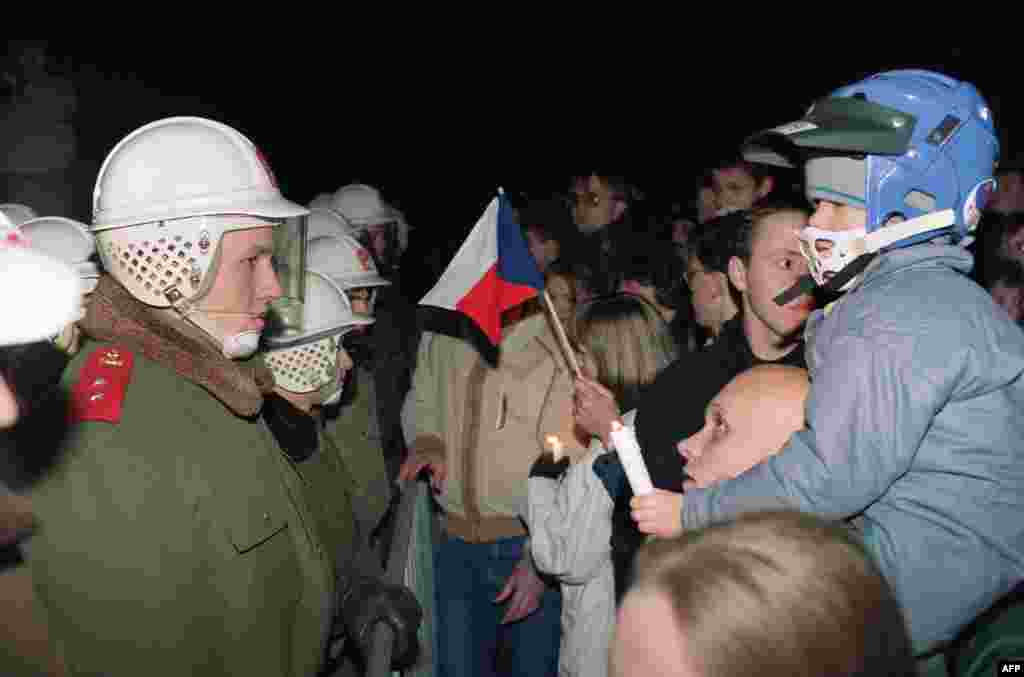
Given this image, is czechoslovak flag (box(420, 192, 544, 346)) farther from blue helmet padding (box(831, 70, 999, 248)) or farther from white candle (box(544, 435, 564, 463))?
blue helmet padding (box(831, 70, 999, 248))

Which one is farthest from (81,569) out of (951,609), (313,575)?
(951,609)

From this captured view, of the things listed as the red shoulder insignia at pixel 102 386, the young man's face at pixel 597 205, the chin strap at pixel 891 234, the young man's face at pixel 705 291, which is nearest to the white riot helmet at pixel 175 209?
the red shoulder insignia at pixel 102 386

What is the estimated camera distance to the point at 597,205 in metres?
7.05

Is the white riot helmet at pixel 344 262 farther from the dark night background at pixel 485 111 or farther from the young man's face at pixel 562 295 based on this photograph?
the dark night background at pixel 485 111

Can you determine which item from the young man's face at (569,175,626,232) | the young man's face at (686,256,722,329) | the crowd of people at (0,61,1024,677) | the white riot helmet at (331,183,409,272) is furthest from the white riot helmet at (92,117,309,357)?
the white riot helmet at (331,183,409,272)

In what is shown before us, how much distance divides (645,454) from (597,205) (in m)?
3.95

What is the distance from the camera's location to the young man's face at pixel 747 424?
98.9 inches

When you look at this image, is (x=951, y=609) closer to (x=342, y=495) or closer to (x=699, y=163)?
(x=342, y=495)

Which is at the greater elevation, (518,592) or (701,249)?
(701,249)

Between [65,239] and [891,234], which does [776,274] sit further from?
[65,239]

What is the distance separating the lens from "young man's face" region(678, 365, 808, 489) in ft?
8.24

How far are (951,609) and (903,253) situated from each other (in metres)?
0.94

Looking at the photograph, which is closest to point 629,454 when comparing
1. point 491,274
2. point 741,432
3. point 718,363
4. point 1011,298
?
point 741,432

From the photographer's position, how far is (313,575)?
2887 mm
